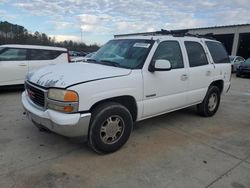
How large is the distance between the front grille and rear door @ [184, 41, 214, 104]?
2875 mm

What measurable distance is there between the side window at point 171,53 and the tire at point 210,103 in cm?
136

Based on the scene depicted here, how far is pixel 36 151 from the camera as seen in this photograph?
364 centimetres

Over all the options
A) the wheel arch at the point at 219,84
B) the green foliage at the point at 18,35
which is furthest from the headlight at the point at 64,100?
the green foliage at the point at 18,35

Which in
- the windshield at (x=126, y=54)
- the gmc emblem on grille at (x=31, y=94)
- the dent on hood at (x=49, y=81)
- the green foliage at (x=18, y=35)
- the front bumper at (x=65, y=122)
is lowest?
the front bumper at (x=65, y=122)

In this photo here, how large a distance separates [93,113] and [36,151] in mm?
1180

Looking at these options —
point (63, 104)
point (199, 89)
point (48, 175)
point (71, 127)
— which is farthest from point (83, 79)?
point (199, 89)

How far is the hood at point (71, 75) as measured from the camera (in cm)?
318

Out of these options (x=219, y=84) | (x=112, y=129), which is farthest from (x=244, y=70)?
(x=112, y=129)

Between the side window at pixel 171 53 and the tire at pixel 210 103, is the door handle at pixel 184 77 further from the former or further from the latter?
the tire at pixel 210 103

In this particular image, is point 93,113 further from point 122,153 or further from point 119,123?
point 122,153

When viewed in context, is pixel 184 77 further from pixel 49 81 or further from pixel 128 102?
pixel 49 81

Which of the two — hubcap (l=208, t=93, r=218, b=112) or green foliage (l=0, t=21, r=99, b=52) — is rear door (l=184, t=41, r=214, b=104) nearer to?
hubcap (l=208, t=93, r=218, b=112)

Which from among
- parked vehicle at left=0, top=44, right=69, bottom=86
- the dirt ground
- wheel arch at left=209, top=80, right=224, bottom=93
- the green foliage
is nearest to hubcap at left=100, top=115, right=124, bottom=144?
the dirt ground

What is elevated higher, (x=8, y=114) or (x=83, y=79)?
(x=83, y=79)
